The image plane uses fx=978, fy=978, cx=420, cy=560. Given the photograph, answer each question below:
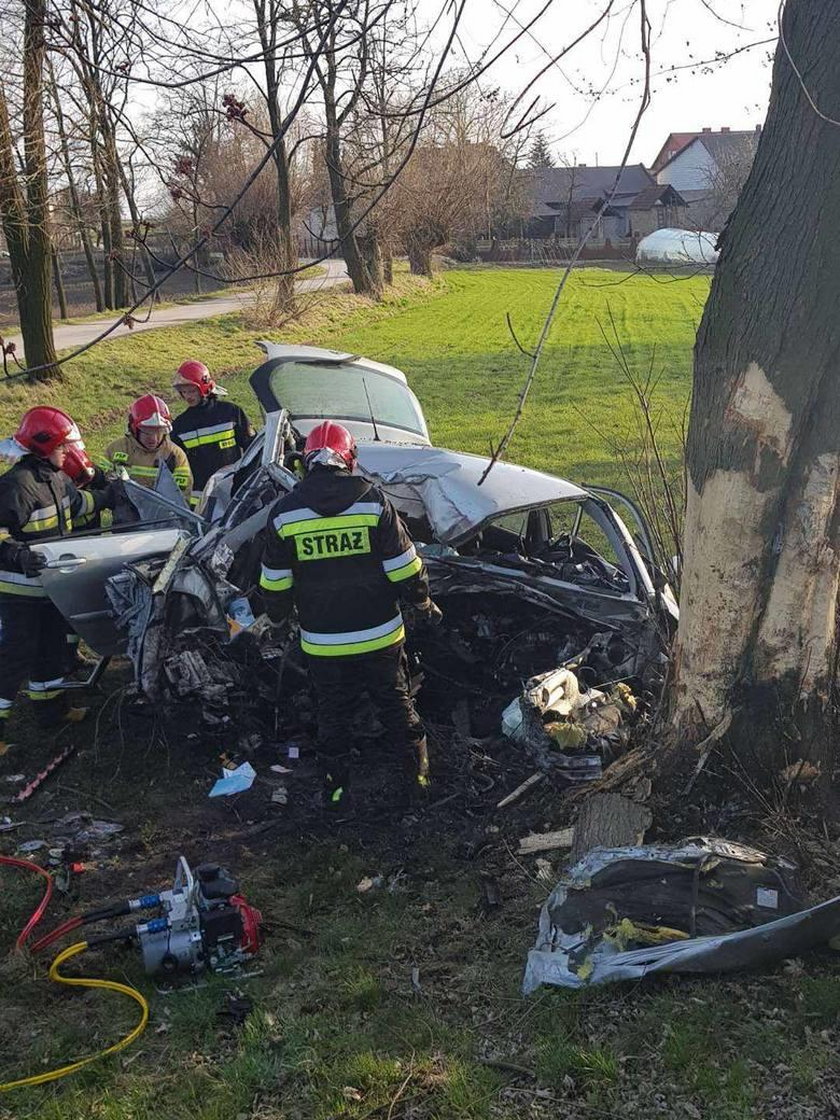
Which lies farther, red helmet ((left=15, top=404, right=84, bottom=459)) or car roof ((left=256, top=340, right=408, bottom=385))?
car roof ((left=256, top=340, right=408, bottom=385))

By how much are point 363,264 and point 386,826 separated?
27669mm

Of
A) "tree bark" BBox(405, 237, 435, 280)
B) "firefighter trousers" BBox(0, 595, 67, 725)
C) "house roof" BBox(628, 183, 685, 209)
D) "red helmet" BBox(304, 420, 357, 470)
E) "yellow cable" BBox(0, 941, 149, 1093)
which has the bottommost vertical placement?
"yellow cable" BBox(0, 941, 149, 1093)

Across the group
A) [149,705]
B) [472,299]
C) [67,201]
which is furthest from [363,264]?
[149,705]

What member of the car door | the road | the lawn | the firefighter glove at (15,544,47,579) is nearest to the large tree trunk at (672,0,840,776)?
the lawn

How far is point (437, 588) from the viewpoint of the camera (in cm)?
557

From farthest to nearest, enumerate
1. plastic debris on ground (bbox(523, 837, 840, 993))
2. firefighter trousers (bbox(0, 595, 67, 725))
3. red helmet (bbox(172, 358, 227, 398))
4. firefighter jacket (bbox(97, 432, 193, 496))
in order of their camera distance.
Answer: red helmet (bbox(172, 358, 227, 398)) < firefighter jacket (bbox(97, 432, 193, 496)) < firefighter trousers (bbox(0, 595, 67, 725)) < plastic debris on ground (bbox(523, 837, 840, 993))

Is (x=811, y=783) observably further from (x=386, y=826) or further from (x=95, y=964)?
(x=95, y=964)

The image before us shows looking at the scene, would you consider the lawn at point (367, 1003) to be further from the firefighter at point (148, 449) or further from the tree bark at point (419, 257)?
the tree bark at point (419, 257)

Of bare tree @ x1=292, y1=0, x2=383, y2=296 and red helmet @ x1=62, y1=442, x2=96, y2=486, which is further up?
bare tree @ x1=292, y1=0, x2=383, y2=296

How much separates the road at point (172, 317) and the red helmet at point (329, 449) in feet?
49.0

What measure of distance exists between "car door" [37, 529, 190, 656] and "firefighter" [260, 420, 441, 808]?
106 cm

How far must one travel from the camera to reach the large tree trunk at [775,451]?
3.59 m

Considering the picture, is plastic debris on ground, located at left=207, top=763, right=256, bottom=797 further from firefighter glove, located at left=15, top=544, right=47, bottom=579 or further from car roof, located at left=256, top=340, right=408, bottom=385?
car roof, located at left=256, top=340, right=408, bottom=385

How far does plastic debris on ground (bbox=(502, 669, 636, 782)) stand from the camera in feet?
15.9
